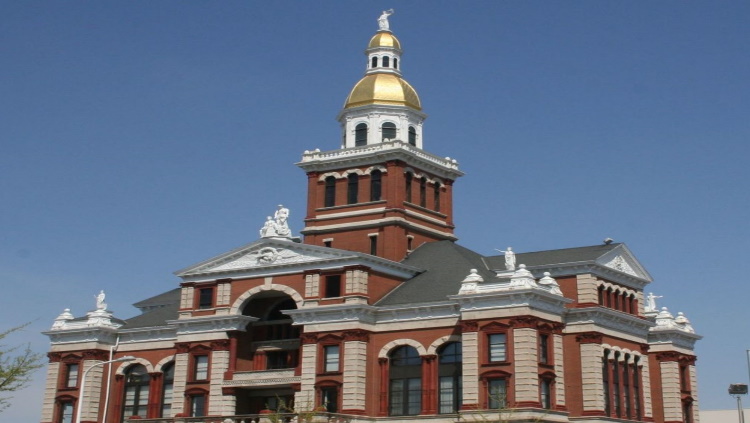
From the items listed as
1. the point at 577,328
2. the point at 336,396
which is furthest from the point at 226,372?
the point at 577,328

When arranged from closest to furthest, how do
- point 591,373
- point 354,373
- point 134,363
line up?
point 591,373 < point 354,373 < point 134,363

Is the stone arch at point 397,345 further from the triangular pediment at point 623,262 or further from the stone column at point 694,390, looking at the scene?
the stone column at point 694,390

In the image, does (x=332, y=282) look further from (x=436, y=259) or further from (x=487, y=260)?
(x=487, y=260)

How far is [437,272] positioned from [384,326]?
6424 mm

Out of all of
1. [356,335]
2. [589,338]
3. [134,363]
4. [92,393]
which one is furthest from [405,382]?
[92,393]

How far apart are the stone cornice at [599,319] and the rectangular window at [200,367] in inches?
1028

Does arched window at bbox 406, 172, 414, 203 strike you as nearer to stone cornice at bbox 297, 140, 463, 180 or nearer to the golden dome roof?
stone cornice at bbox 297, 140, 463, 180

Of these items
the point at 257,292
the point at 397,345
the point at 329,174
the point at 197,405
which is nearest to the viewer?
the point at 397,345

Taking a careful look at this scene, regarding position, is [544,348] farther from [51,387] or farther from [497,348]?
[51,387]

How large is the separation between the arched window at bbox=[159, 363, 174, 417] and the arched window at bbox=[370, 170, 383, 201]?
2025 cm

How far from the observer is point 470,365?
67312 mm

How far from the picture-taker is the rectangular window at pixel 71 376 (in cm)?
8418

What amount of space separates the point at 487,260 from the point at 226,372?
21.6 meters

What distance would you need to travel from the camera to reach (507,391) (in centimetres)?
6588
